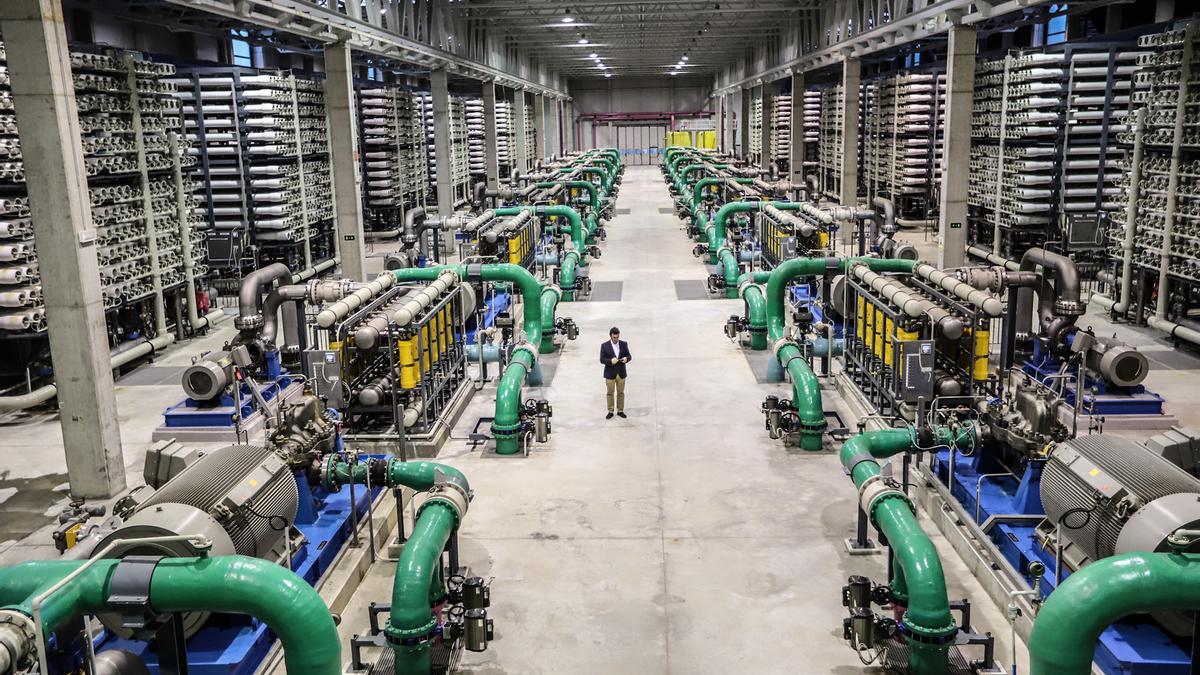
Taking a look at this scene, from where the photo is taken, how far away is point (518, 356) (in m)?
14.7

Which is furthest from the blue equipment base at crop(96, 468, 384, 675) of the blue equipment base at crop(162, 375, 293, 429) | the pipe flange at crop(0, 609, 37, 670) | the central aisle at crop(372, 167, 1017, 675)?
the blue equipment base at crop(162, 375, 293, 429)

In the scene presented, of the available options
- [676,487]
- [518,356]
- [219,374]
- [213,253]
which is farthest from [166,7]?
[676,487]

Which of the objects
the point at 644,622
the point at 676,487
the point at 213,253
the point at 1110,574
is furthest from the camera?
the point at 213,253

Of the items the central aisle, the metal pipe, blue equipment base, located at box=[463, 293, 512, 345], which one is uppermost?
the metal pipe

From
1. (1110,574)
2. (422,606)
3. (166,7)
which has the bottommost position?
(422,606)

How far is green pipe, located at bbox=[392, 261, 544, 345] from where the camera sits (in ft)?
52.2

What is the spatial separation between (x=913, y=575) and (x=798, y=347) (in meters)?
8.07

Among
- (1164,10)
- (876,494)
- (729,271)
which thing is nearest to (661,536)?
(876,494)

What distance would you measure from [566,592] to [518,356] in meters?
5.72

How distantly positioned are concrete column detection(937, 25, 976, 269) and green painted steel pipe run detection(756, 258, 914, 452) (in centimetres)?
461

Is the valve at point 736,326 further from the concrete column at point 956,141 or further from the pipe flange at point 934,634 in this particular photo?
the pipe flange at point 934,634

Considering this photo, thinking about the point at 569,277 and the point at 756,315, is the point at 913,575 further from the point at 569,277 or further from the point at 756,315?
the point at 569,277

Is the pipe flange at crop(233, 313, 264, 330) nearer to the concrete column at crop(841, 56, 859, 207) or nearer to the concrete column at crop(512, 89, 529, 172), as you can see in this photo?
the concrete column at crop(841, 56, 859, 207)

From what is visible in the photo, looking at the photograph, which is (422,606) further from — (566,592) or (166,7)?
(166,7)
